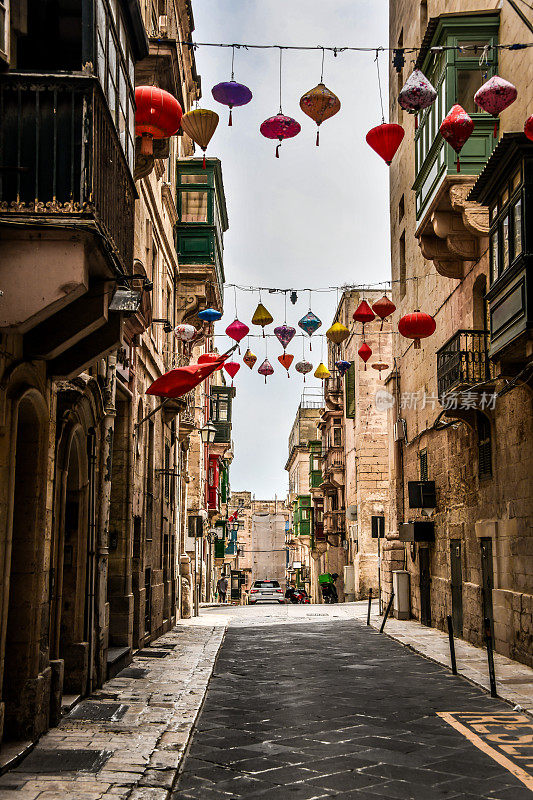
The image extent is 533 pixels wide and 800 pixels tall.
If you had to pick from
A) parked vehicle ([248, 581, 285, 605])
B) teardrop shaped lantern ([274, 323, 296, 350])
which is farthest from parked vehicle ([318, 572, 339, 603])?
teardrop shaped lantern ([274, 323, 296, 350])

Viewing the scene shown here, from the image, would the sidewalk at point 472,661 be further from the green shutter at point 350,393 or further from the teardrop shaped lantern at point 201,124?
the green shutter at point 350,393

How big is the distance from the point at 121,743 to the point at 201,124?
8.88 m

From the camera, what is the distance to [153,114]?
11.2 metres

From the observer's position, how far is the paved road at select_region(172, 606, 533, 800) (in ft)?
22.4

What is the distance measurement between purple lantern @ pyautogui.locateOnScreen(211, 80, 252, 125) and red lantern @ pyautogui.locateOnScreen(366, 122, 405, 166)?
1932 mm

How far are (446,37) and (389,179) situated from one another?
501 inches

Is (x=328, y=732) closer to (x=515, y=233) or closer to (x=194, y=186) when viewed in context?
(x=515, y=233)

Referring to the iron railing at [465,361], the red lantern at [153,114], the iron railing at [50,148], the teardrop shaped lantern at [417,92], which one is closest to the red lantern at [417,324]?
the iron railing at [465,361]

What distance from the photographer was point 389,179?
29.2 metres

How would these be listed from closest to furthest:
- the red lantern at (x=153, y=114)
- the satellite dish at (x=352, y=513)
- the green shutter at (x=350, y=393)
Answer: the red lantern at (x=153, y=114) < the satellite dish at (x=352, y=513) < the green shutter at (x=350, y=393)

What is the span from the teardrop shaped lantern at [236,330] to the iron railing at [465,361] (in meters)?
4.82

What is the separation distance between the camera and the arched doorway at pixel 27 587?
324 inches

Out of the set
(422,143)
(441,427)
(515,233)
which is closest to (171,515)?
(441,427)

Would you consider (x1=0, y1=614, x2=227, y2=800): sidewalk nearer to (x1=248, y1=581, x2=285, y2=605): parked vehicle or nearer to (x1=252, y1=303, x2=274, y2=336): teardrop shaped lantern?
(x1=252, y1=303, x2=274, y2=336): teardrop shaped lantern
